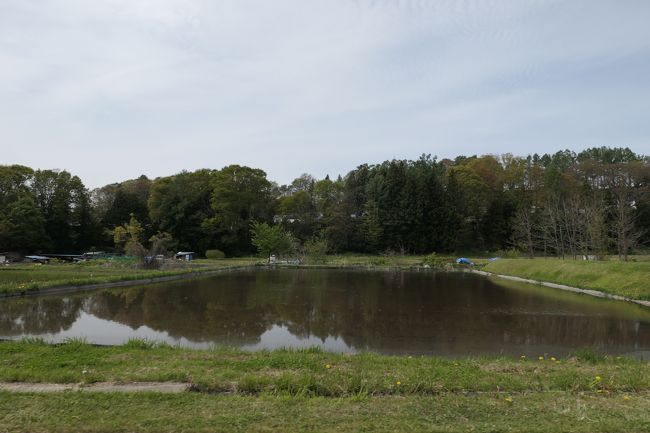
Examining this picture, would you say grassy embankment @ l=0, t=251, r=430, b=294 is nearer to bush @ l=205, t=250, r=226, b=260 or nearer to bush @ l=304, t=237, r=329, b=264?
bush @ l=304, t=237, r=329, b=264

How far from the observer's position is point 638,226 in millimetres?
54312

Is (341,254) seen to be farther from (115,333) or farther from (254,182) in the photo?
(115,333)

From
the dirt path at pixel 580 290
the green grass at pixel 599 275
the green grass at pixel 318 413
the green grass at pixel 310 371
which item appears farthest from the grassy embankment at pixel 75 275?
the green grass at pixel 318 413

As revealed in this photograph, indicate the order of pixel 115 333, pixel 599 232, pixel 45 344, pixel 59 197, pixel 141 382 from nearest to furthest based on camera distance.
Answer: pixel 141 382
pixel 45 344
pixel 115 333
pixel 599 232
pixel 59 197

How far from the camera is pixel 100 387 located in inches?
222

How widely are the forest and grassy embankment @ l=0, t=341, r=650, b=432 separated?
146ft

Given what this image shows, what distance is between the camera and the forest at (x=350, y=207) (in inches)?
2080

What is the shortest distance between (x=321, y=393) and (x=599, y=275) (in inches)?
810

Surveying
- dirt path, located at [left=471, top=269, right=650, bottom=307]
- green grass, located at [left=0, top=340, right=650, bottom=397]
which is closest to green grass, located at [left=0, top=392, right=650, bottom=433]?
green grass, located at [left=0, top=340, right=650, bottom=397]

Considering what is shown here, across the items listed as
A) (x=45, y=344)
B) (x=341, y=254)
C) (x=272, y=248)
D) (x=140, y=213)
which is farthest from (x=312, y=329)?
(x=140, y=213)

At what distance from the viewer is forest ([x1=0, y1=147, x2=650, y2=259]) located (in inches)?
2080

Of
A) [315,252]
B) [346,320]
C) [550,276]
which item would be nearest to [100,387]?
[346,320]

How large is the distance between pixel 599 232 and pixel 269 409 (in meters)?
31.7

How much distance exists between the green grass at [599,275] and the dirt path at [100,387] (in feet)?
59.8
